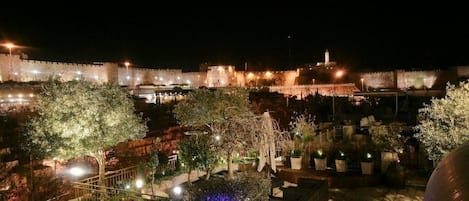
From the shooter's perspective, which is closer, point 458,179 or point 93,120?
point 458,179

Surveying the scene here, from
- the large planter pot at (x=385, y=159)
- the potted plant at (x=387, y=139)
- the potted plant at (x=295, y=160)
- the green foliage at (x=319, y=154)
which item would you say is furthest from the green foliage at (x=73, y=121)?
the potted plant at (x=387, y=139)

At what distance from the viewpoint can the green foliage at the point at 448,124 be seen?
32.7ft

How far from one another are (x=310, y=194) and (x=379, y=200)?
3.16 meters

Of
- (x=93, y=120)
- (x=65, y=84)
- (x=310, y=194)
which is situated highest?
(x=65, y=84)

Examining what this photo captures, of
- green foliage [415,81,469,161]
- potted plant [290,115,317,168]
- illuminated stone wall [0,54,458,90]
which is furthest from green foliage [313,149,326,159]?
illuminated stone wall [0,54,458,90]

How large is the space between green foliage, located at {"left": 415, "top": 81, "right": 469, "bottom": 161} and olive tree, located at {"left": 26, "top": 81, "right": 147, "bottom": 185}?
8809mm

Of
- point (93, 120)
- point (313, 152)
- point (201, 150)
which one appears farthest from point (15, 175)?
point (313, 152)

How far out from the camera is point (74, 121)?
9.14m

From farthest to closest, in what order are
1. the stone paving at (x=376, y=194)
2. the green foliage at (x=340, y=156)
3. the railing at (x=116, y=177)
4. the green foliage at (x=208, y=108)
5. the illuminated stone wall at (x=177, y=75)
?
the illuminated stone wall at (x=177, y=75) < the green foliage at (x=340, y=156) < the green foliage at (x=208, y=108) < the stone paving at (x=376, y=194) < the railing at (x=116, y=177)

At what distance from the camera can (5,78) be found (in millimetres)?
37812

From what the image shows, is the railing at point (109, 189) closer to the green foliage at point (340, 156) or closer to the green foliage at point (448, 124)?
the green foliage at point (340, 156)

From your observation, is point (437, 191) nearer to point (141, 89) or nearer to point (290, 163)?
point (290, 163)

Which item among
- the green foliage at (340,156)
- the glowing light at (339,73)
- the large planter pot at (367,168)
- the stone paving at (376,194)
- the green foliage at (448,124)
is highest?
the glowing light at (339,73)

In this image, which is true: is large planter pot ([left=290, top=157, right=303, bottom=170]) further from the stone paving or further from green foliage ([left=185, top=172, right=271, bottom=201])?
green foliage ([left=185, top=172, right=271, bottom=201])
